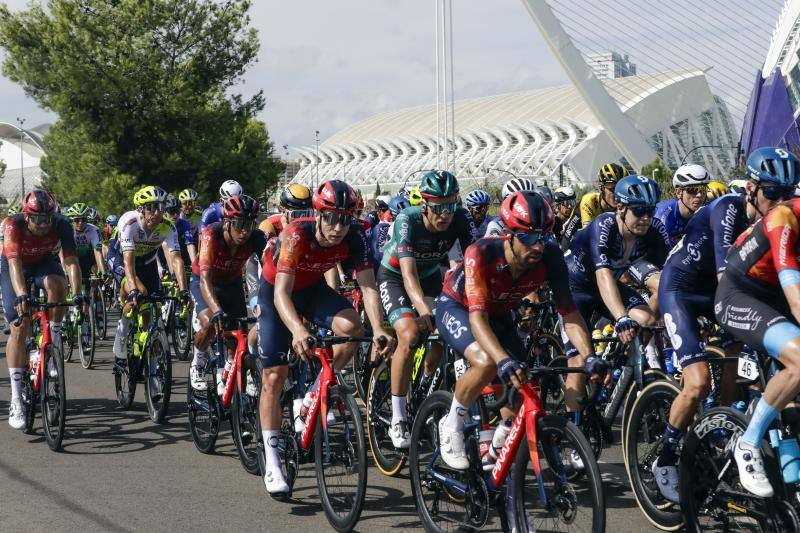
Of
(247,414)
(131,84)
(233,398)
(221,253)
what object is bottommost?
(247,414)

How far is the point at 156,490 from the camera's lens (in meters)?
6.41

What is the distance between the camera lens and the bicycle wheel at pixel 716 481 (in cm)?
443

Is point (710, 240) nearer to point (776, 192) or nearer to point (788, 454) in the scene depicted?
point (776, 192)

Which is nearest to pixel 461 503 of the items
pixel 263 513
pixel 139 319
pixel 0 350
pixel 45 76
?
pixel 263 513

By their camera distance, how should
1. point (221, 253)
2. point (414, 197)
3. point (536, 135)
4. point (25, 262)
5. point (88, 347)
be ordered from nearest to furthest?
1. point (221, 253)
2. point (25, 262)
3. point (414, 197)
4. point (88, 347)
5. point (536, 135)

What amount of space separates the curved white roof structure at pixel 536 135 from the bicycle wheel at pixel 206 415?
68578mm

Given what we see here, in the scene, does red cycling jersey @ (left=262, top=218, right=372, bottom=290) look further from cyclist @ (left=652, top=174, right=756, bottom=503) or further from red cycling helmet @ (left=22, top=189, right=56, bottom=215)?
red cycling helmet @ (left=22, top=189, right=56, bottom=215)

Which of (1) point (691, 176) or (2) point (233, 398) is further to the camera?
(1) point (691, 176)

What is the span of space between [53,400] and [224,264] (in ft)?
5.67

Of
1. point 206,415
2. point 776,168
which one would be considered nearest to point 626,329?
point 776,168

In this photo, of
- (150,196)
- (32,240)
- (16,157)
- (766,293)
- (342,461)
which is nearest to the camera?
(766,293)

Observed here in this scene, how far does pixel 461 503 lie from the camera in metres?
5.10

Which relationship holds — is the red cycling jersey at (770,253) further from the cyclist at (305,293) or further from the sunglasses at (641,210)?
the cyclist at (305,293)

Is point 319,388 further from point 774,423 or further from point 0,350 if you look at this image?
point 0,350
